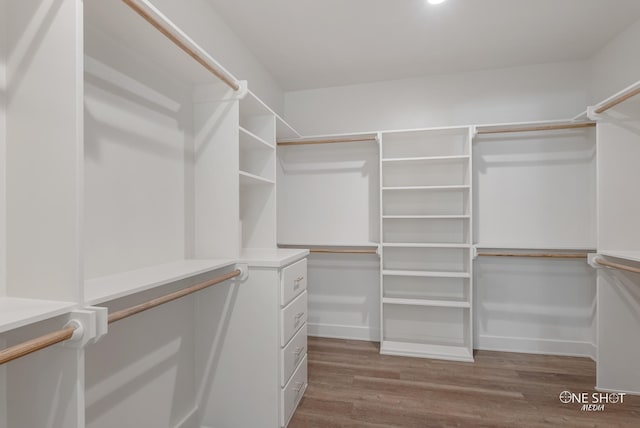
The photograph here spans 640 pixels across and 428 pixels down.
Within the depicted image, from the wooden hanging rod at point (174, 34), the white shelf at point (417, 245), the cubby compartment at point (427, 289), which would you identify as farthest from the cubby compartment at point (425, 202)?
the wooden hanging rod at point (174, 34)

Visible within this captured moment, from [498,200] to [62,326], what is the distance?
300 centimetres

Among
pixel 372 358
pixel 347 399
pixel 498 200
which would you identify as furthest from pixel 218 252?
pixel 498 200

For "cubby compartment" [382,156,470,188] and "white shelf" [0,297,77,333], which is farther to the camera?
"cubby compartment" [382,156,470,188]

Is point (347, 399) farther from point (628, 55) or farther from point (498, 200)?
point (628, 55)

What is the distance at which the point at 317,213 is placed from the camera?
10.2 feet

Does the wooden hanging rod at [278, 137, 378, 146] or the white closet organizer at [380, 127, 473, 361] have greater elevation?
the wooden hanging rod at [278, 137, 378, 146]

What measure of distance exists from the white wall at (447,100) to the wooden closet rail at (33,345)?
8.82 ft

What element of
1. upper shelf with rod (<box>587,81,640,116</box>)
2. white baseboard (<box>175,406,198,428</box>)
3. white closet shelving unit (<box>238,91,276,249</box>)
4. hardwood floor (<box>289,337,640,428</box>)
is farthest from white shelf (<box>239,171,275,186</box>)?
upper shelf with rod (<box>587,81,640,116</box>)

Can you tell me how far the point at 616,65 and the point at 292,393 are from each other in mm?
3219

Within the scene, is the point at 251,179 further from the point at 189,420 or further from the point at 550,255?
the point at 550,255

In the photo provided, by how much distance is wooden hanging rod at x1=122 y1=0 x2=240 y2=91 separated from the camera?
1002 mm

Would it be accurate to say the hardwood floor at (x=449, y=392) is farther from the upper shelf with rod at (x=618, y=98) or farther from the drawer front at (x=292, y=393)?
the upper shelf with rod at (x=618, y=98)

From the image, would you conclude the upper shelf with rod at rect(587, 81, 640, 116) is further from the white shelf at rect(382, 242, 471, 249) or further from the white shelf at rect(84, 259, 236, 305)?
the white shelf at rect(84, 259, 236, 305)

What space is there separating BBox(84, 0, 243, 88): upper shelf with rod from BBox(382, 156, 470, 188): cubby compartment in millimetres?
1769
